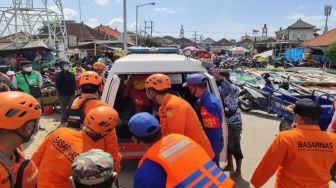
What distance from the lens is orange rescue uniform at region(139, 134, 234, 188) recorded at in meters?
2.32

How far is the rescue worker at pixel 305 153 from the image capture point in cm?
316

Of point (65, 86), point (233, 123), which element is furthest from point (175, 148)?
point (65, 86)

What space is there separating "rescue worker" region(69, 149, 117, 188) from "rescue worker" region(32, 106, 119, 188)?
36.8 inches

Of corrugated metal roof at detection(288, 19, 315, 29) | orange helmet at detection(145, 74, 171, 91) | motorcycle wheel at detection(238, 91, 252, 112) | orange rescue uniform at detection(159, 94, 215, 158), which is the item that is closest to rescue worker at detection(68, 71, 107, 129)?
orange helmet at detection(145, 74, 171, 91)

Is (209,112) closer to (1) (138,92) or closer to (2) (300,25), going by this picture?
(1) (138,92)

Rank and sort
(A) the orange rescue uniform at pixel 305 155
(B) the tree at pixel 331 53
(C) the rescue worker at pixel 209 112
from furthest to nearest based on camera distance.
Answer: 1. (B) the tree at pixel 331 53
2. (C) the rescue worker at pixel 209 112
3. (A) the orange rescue uniform at pixel 305 155

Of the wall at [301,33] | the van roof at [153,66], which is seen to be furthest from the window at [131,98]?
the wall at [301,33]

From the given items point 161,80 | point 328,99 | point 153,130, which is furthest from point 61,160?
point 328,99

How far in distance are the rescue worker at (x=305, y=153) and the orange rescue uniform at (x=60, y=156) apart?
1.60 metres

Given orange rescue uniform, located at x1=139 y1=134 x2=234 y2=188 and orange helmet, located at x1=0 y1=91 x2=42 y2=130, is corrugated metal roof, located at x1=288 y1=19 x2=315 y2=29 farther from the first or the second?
orange helmet, located at x1=0 y1=91 x2=42 y2=130

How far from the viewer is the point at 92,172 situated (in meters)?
2.05

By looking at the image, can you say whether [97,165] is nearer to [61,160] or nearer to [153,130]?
[153,130]

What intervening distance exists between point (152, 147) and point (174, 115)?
5.02 ft

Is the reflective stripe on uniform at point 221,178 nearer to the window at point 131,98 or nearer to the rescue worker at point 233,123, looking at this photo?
the rescue worker at point 233,123
